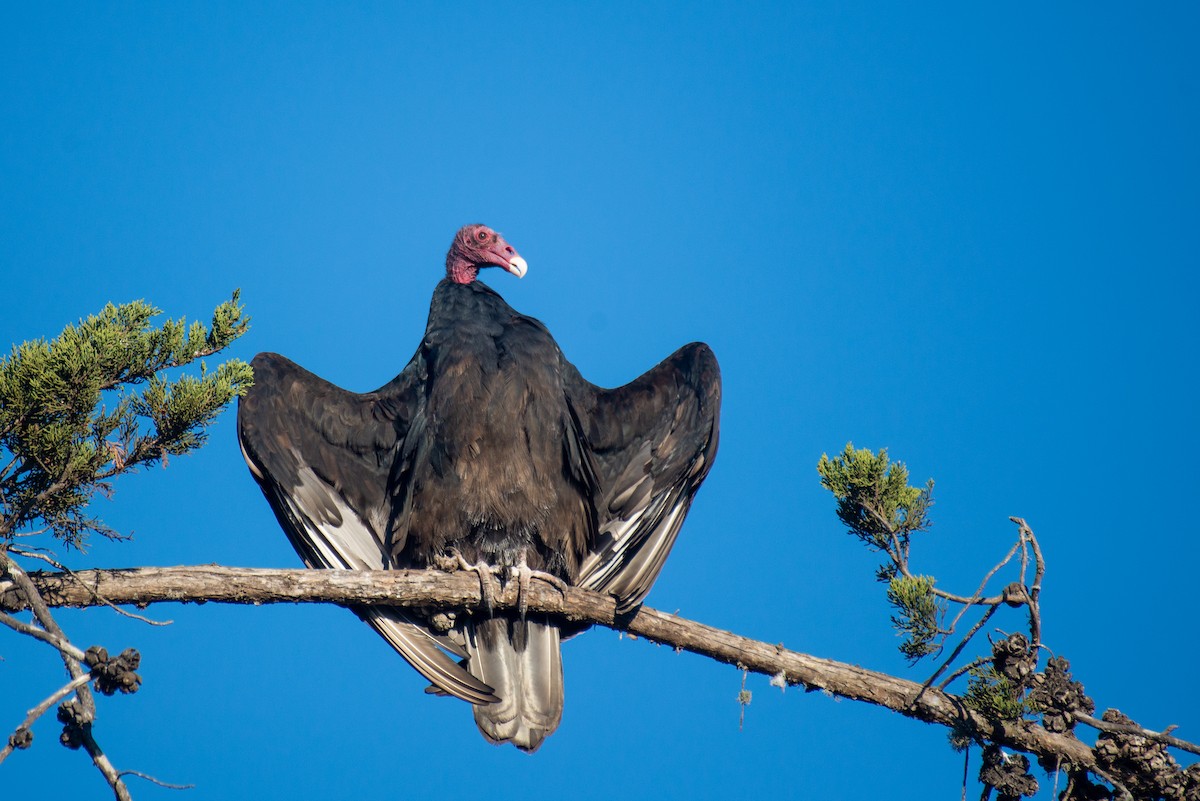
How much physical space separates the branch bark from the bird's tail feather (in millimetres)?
463

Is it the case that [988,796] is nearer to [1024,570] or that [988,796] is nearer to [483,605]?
[1024,570]

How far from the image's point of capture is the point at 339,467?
5023 millimetres

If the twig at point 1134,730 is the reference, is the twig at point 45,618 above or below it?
below

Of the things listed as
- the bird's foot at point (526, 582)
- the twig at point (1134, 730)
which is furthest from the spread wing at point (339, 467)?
the twig at point (1134, 730)

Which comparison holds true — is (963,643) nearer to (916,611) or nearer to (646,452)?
(916,611)

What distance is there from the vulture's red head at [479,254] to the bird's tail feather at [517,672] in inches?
87.9

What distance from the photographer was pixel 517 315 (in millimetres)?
5438

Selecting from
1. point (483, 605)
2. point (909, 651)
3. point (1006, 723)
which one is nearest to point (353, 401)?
point (483, 605)

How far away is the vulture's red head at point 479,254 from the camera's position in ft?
20.4

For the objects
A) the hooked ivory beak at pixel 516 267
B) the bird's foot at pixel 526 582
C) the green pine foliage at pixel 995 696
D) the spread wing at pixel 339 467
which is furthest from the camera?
the hooked ivory beak at pixel 516 267

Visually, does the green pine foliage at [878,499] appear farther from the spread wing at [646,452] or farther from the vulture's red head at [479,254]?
the vulture's red head at [479,254]

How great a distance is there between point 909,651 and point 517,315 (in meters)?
2.63

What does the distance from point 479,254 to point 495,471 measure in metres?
Answer: 1.74

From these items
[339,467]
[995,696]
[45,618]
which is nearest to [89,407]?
[45,618]
